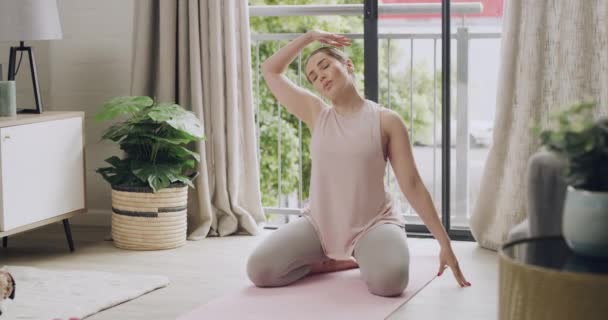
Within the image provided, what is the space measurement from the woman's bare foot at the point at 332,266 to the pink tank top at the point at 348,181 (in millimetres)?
74

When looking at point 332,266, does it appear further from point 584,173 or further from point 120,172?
point 584,173

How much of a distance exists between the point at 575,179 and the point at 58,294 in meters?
1.99

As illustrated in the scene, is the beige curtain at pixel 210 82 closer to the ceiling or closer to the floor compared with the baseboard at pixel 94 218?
closer to the ceiling

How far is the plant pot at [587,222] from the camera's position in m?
2.07

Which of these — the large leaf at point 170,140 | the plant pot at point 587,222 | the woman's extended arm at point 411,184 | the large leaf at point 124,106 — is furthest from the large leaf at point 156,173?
the plant pot at point 587,222

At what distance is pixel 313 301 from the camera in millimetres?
3311

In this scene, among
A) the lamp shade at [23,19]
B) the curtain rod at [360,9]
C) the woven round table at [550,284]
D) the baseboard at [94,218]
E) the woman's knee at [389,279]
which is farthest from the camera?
the baseboard at [94,218]

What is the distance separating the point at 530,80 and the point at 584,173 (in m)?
1.97

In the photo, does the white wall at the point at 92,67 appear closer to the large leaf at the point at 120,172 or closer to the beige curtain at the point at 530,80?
the large leaf at the point at 120,172

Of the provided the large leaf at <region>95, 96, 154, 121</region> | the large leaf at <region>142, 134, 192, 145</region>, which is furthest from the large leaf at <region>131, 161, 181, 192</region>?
the large leaf at <region>95, 96, 154, 121</region>

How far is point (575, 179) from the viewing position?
208 centimetres

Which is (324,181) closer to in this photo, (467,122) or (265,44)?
(467,122)

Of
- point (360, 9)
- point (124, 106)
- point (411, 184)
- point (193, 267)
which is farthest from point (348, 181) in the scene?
point (360, 9)

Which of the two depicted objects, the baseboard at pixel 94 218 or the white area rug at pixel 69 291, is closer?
the white area rug at pixel 69 291
